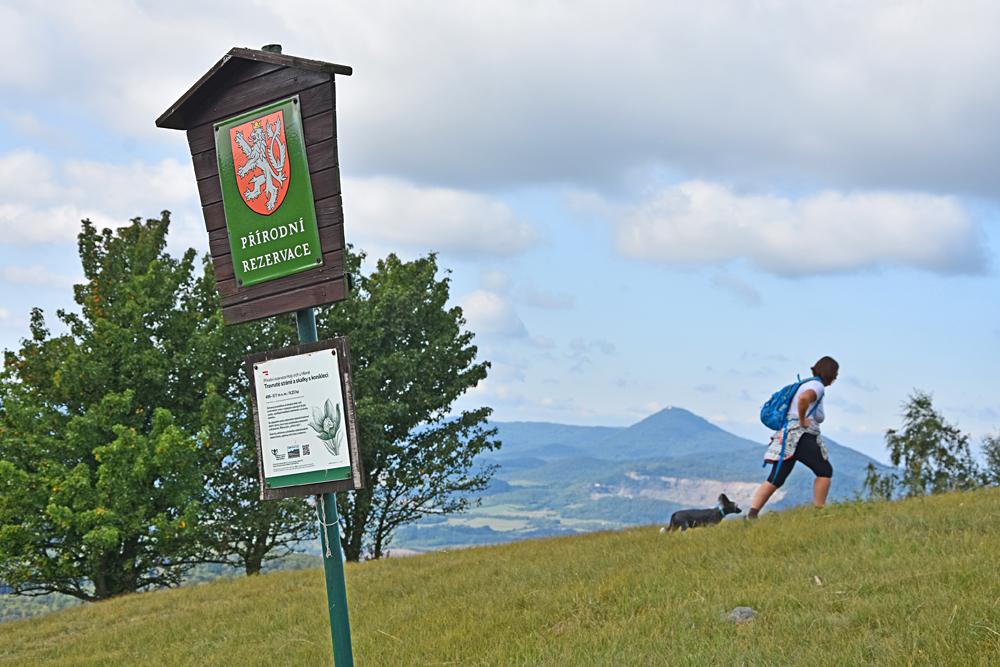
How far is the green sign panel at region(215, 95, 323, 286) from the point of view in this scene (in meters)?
6.28

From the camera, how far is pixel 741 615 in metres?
7.16

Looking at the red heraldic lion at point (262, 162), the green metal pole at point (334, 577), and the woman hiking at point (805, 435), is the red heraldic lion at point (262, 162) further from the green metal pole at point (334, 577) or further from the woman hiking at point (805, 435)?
the woman hiking at point (805, 435)

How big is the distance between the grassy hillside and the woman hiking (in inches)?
22.2

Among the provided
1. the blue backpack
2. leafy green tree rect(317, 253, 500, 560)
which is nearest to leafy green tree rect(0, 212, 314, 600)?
leafy green tree rect(317, 253, 500, 560)

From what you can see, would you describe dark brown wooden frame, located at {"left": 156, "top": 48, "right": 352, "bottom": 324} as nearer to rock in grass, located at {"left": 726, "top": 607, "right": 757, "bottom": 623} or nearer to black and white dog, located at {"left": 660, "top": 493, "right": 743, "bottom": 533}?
rock in grass, located at {"left": 726, "top": 607, "right": 757, "bottom": 623}

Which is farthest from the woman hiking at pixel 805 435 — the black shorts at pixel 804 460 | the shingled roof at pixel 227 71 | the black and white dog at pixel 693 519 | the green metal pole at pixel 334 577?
the shingled roof at pixel 227 71

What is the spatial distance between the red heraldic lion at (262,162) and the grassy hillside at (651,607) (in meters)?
3.89

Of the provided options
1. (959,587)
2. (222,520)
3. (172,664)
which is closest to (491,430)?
(222,520)

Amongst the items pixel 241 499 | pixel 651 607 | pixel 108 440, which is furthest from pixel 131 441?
pixel 651 607

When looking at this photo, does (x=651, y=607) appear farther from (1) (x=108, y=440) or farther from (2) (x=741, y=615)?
(1) (x=108, y=440)

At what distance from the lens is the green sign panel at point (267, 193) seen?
20.6 ft

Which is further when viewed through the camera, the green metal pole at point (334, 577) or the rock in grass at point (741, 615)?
the rock in grass at point (741, 615)

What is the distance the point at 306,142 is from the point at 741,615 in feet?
16.2

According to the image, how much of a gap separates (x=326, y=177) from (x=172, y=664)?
5.78 metres
